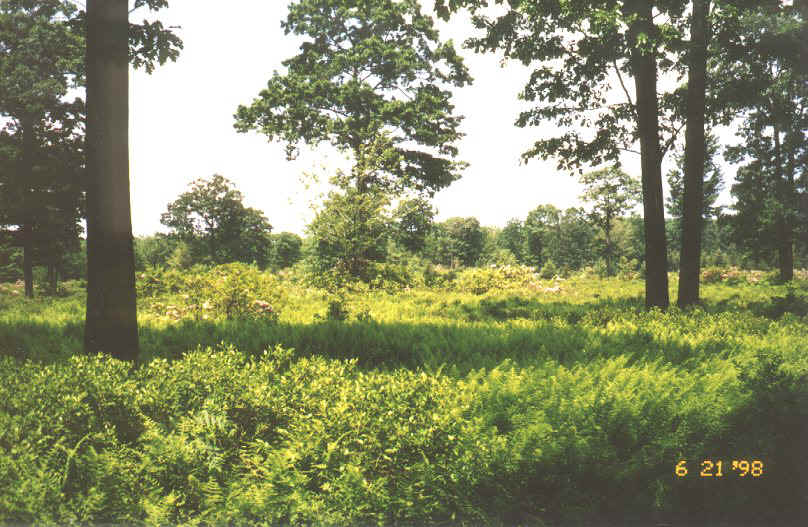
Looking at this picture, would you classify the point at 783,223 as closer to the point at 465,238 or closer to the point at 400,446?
the point at 400,446

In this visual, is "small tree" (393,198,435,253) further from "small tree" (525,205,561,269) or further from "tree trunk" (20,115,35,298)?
"small tree" (525,205,561,269)

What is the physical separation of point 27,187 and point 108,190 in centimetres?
2828

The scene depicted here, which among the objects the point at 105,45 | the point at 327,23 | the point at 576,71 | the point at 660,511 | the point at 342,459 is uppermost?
the point at 327,23

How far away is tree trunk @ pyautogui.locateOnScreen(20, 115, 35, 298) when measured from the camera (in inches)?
994

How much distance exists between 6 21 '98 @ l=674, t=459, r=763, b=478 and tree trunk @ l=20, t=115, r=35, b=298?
33635 millimetres

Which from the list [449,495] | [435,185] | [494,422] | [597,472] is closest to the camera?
[449,495]

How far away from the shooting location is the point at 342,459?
2.67 m

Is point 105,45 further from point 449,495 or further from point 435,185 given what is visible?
point 435,185

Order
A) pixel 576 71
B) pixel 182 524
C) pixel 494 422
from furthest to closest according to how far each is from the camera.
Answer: pixel 576 71 → pixel 494 422 → pixel 182 524

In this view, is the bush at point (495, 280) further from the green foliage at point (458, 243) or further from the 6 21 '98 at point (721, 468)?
the green foliage at point (458, 243)

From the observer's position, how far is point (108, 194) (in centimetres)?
524

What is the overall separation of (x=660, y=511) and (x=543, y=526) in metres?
0.94

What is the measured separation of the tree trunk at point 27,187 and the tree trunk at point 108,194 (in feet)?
89.7

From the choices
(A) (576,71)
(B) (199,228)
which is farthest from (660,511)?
(B) (199,228)
